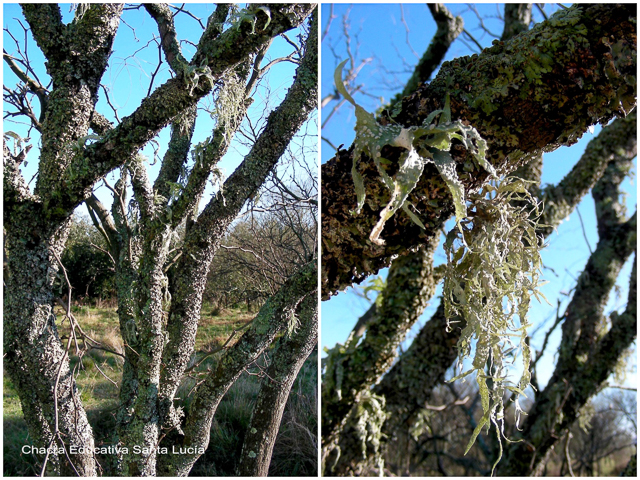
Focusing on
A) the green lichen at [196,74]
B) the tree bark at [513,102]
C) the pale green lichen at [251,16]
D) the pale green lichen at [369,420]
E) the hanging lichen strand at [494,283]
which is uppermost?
the pale green lichen at [251,16]

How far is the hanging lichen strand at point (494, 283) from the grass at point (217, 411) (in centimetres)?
85

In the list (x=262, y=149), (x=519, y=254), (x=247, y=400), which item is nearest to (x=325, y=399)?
(x=247, y=400)

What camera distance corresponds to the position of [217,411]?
1.44m

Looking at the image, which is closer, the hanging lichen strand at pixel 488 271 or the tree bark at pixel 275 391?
the hanging lichen strand at pixel 488 271

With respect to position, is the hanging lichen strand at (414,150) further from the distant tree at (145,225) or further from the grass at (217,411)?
the grass at (217,411)

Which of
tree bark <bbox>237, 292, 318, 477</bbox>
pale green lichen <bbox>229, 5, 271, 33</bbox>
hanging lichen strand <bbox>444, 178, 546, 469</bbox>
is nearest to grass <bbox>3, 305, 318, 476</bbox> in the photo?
tree bark <bbox>237, 292, 318, 477</bbox>

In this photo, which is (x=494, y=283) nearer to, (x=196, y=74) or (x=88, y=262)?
(x=196, y=74)

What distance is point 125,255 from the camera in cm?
140

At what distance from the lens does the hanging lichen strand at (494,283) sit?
0.49 m

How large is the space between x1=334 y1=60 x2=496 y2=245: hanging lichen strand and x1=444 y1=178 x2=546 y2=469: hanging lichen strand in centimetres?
11

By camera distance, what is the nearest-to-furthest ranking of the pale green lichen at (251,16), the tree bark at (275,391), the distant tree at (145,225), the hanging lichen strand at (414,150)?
the hanging lichen strand at (414,150), the pale green lichen at (251,16), the distant tree at (145,225), the tree bark at (275,391)

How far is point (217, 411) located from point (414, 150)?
1.29 metres

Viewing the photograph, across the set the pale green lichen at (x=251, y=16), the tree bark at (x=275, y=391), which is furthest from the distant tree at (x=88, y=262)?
the pale green lichen at (x=251, y=16)

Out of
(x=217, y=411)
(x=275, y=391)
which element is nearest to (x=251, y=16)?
(x=275, y=391)
